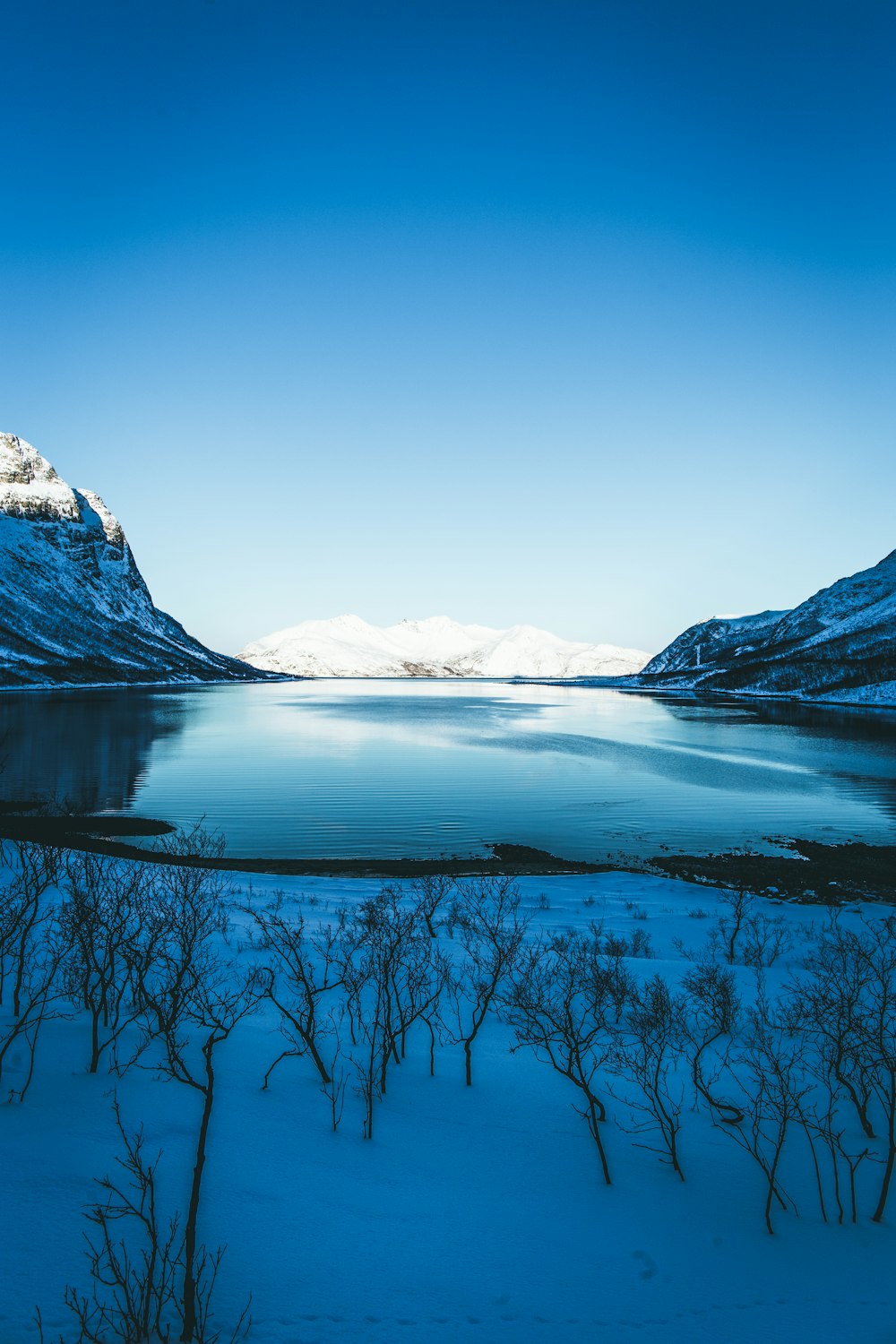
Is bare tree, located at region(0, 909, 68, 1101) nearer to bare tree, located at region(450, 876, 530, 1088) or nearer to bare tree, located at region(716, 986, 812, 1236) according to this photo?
bare tree, located at region(450, 876, 530, 1088)

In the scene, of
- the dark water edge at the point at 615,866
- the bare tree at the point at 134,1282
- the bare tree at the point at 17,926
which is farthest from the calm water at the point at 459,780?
the bare tree at the point at 134,1282

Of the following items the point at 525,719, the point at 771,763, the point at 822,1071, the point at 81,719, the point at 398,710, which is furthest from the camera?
the point at 398,710

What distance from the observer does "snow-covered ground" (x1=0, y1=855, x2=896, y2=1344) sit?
5.57m

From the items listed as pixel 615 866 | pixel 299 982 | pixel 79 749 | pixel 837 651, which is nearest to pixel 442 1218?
pixel 299 982

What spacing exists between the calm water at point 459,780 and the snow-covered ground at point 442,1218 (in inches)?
704

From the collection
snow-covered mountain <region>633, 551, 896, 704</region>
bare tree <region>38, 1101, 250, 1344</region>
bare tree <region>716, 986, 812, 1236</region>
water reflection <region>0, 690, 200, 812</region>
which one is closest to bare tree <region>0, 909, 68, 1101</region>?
bare tree <region>38, 1101, 250, 1344</region>

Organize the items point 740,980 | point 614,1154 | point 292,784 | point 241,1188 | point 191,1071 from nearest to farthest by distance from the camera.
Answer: point 241,1188 → point 614,1154 → point 191,1071 → point 740,980 → point 292,784

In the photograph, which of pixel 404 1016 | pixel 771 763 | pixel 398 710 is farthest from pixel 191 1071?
pixel 398 710

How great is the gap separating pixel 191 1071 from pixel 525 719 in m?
84.9

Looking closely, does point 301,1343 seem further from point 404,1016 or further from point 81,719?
point 81,719

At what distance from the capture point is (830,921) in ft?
58.3

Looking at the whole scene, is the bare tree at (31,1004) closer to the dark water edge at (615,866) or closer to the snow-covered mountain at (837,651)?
the dark water edge at (615,866)

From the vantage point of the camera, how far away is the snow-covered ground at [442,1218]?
5566 millimetres

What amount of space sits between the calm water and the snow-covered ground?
58.7 ft
